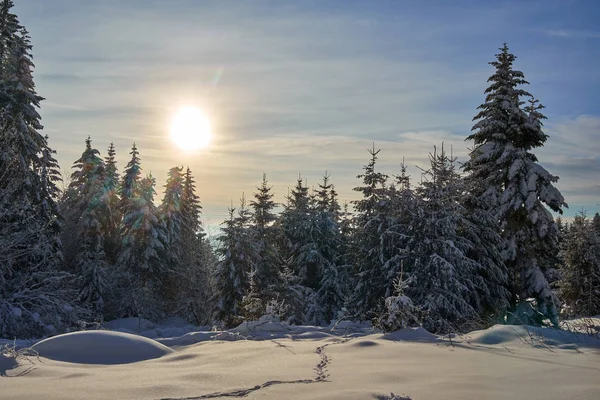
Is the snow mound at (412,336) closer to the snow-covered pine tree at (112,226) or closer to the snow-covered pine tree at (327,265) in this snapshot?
the snow-covered pine tree at (327,265)

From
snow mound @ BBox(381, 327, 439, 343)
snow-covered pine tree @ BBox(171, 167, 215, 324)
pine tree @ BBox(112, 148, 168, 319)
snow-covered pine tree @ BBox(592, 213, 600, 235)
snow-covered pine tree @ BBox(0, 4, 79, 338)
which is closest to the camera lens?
snow mound @ BBox(381, 327, 439, 343)

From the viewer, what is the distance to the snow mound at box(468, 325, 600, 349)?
19.8 feet

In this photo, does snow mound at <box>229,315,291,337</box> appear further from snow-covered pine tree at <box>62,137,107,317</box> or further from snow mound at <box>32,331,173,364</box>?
snow-covered pine tree at <box>62,137,107,317</box>

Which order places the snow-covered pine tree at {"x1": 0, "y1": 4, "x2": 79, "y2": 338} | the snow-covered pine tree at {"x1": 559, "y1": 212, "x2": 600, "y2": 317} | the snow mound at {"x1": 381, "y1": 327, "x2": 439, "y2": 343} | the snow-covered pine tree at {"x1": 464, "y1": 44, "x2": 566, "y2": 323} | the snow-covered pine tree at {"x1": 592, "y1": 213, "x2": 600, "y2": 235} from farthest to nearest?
the snow-covered pine tree at {"x1": 592, "y1": 213, "x2": 600, "y2": 235}
the snow-covered pine tree at {"x1": 559, "y1": 212, "x2": 600, "y2": 317}
the snow-covered pine tree at {"x1": 464, "y1": 44, "x2": 566, "y2": 323}
the snow-covered pine tree at {"x1": 0, "y1": 4, "x2": 79, "y2": 338}
the snow mound at {"x1": 381, "y1": 327, "x2": 439, "y2": 343}

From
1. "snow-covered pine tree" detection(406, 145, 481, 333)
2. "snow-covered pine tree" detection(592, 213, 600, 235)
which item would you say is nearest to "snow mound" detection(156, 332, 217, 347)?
"snow-covered pine tree" detection(406, 145, 481, 333)

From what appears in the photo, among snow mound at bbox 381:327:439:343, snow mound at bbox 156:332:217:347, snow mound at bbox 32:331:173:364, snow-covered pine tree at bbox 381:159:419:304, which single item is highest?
snow-covered pine tree at bbox 381:159:419:304

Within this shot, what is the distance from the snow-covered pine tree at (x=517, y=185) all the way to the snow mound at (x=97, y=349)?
1770 centimetres

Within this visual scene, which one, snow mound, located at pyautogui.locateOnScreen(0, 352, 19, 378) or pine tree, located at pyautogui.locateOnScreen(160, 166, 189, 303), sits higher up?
pine tree, located at pyautogui.locateOnScreen(160, 166, 189, 303)

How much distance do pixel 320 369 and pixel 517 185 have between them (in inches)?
726

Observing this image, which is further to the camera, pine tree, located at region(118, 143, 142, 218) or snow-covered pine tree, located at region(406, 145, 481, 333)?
pine tree, located at region(118, 143, 142, 218)

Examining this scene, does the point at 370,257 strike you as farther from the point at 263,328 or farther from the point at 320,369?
the point at 320,369

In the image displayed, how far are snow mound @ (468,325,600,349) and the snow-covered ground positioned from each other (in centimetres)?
1

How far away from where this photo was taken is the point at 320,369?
15.4ft

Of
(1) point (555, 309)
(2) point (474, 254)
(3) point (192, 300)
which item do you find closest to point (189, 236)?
(3) point (192, 300)
